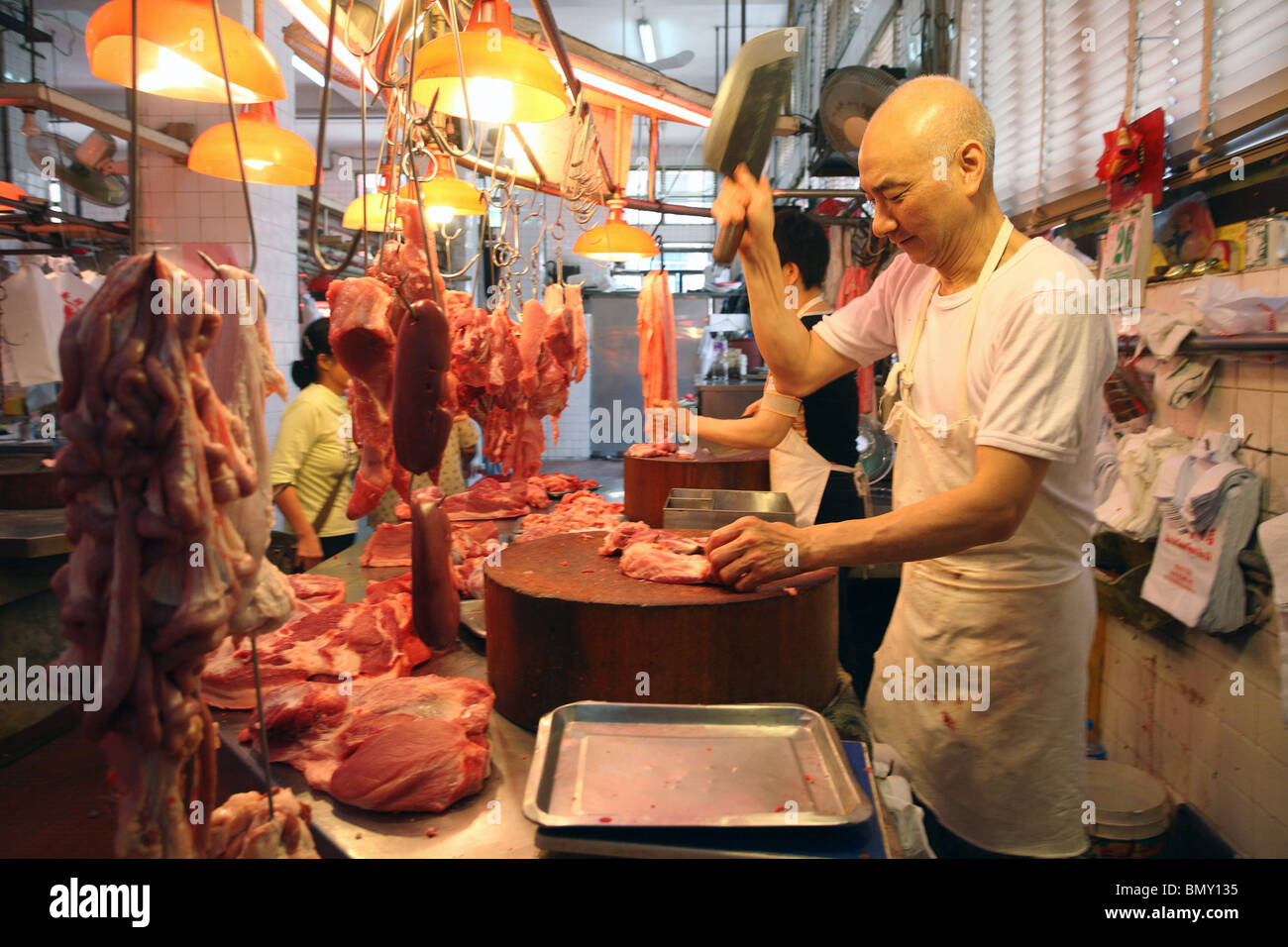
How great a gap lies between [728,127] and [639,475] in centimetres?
213

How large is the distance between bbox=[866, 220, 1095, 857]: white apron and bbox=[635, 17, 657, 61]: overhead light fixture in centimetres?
1015

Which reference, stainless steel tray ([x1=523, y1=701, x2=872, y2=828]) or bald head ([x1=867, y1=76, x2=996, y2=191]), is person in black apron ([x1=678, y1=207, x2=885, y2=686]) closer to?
bald head ([x1=867, y1=76, x2=996, y2=191])

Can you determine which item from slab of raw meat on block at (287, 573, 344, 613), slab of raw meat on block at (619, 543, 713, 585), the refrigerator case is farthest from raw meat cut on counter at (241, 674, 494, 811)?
the refrigerator case

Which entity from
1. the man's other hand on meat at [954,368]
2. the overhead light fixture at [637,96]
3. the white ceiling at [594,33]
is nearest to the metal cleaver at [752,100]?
the man's other hand on meat at [954,368]

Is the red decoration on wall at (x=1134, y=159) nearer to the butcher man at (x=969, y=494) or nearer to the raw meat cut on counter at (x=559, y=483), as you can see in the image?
the butcher man at (x=969, y=494)

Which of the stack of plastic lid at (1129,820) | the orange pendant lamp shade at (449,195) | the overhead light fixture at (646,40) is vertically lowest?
the stack of plastic lid at (1129,820)

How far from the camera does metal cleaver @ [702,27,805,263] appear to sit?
6.27 ft

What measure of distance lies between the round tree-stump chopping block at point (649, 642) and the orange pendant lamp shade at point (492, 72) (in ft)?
4.11

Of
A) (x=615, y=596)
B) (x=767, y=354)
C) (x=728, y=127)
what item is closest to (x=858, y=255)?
(x=767, y=354)

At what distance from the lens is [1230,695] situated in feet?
10.6

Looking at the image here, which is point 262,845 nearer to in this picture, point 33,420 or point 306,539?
point 306,539

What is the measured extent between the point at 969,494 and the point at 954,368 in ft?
1.59

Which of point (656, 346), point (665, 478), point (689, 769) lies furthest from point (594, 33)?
point (689, 769)

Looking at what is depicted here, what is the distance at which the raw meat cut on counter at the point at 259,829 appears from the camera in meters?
1.30
